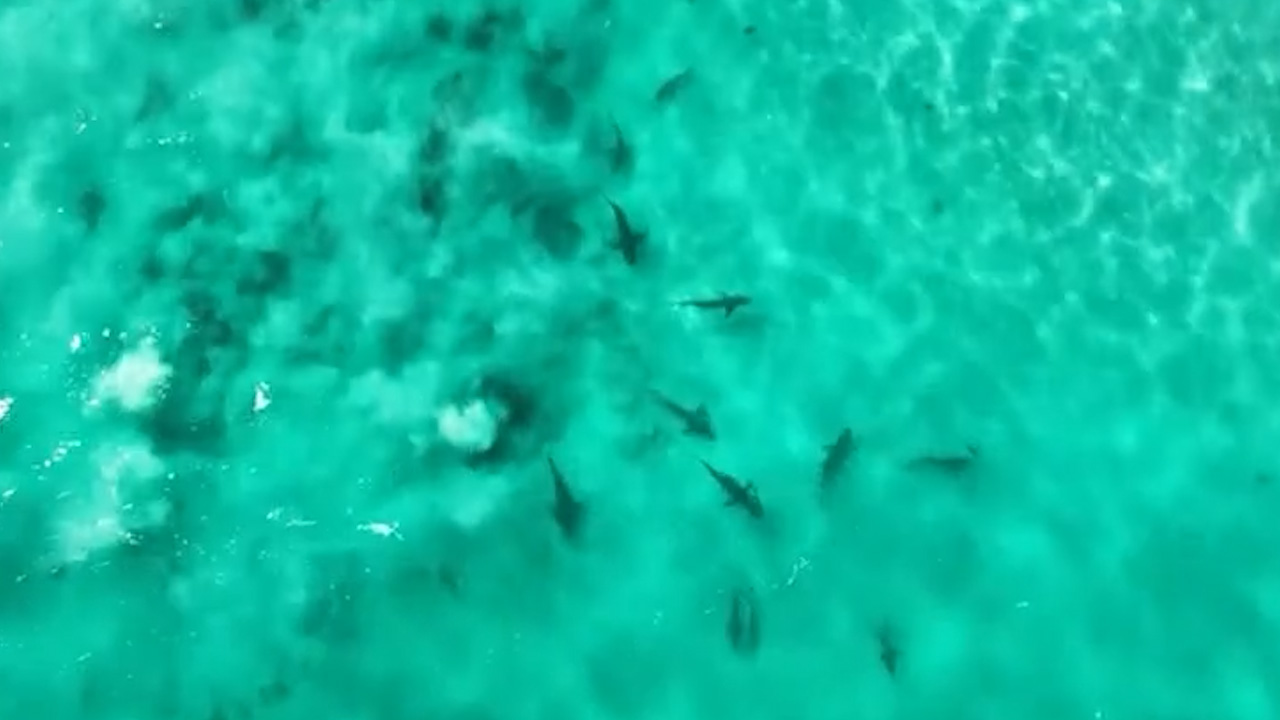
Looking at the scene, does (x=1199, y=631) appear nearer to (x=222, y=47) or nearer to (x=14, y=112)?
(x=222, y=47)

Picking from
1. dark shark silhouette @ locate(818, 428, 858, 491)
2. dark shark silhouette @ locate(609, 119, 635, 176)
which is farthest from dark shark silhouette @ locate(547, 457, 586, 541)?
dark shark silhouette @ locate(609, 119, 635, 176)

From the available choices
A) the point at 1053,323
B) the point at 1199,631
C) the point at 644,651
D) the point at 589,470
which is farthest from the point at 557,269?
A: the point at 1199,631

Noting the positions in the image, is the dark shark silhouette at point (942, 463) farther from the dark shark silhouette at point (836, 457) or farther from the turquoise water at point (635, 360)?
the dark shark silhouette at point (836, 457)

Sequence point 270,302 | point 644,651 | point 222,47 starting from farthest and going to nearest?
point 222,47 → point 270,302 → point 644,651

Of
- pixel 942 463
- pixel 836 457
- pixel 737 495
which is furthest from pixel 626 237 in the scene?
pixel 942 463

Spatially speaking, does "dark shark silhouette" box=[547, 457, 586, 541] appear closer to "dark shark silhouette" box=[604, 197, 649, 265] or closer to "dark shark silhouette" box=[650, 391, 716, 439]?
"dark shark silhouette" box=[650, 391, 716, 439]

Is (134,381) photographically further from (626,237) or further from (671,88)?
(671,88)
